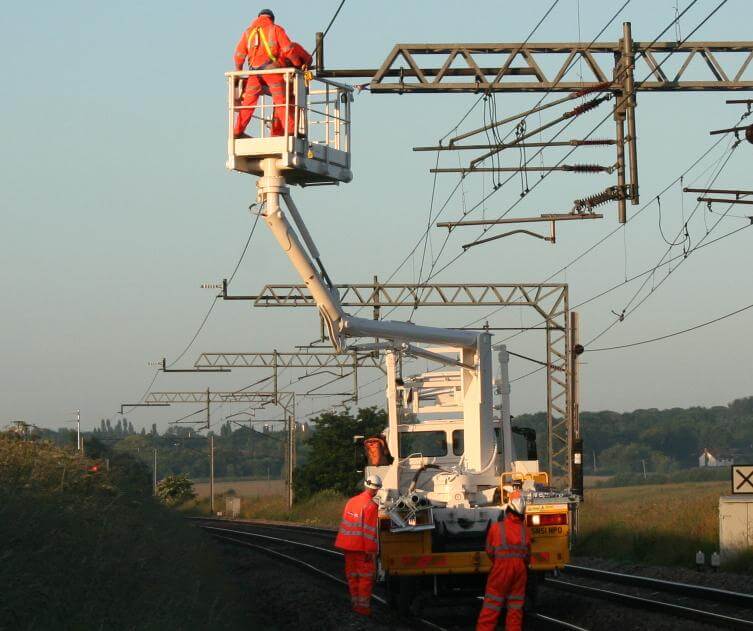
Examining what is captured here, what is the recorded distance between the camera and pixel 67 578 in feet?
43.4

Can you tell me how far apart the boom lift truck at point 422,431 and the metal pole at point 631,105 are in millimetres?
3653

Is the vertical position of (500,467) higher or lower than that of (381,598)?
higher

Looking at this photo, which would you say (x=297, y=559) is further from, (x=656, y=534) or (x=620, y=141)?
(x=620, y=141)

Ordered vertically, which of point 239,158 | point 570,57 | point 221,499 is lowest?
point 221,499

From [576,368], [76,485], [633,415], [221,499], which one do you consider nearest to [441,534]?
[76,485]

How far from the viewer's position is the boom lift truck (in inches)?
661

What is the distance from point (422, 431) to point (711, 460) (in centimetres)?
13946

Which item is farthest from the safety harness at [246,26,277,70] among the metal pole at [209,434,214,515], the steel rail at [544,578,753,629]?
the metal pole at [209,434,214,515]

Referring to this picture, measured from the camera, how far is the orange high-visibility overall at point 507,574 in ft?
49.1

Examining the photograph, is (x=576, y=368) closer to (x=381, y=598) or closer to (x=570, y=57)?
(x=381, y=598)

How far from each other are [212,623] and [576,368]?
22.3 meters

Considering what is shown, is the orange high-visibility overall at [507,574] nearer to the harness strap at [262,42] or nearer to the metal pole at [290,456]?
the harness strap at [262,42]

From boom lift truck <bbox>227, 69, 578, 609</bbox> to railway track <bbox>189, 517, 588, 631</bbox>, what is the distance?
69 cm

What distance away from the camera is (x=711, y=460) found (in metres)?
154
